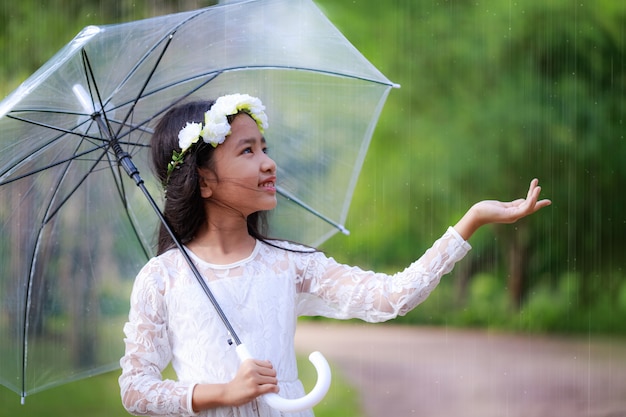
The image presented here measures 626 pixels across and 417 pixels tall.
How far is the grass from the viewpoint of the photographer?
627 cm

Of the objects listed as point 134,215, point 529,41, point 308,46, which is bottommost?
point 134,215

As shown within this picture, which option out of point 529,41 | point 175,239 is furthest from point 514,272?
point 175,239

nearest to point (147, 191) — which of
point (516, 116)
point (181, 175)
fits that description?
point (181, 175)

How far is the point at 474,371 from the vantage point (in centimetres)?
771

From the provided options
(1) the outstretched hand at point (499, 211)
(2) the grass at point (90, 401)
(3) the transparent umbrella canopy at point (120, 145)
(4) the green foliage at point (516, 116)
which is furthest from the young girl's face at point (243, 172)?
(4) the green foliage at point (516, 116)

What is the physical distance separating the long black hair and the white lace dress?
0.07 metres

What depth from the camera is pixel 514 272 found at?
829cm

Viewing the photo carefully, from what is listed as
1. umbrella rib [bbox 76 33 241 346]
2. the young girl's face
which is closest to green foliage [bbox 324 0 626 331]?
umbrella rib [bbox 76 33 241 346]

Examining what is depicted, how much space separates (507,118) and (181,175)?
6072 millimetres

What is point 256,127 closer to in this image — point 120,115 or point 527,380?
point 120,115

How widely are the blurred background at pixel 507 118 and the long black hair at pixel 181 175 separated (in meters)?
5.16

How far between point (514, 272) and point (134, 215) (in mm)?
6519

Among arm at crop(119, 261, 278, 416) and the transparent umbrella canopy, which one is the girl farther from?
the transparent umbrella canopy

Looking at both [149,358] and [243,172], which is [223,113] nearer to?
[243,172]
